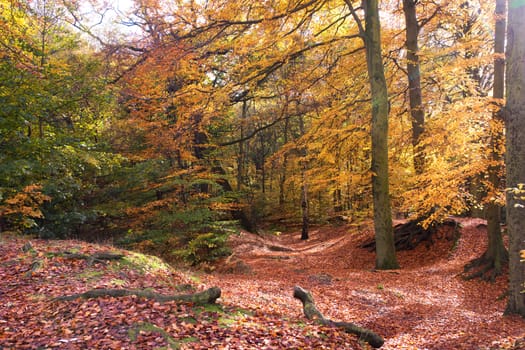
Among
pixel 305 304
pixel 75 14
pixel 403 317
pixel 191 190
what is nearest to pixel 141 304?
pixel 305 304

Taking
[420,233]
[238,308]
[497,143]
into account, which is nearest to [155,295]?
[238,308]

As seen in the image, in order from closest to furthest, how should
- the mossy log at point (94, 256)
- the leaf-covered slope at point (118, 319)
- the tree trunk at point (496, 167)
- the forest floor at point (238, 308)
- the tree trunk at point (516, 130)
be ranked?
1. the leaf-covered slope at point (118, 319)
2. the forest floor at point (238, 308)
3. the tree trunk at point (516, 130)
4. the mossy log at point (94, 256)
5. the tree trunk at point (496, 167)

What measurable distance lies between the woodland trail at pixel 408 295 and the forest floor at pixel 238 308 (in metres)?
0.03

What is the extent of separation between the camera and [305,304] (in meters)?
5.91

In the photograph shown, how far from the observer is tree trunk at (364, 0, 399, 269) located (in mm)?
10555

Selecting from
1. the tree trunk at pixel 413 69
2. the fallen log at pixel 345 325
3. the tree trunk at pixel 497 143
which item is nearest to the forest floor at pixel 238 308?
the fallen log at pixel 345 325

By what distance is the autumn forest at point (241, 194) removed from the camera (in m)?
5.18

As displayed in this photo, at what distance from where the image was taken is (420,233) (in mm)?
13570

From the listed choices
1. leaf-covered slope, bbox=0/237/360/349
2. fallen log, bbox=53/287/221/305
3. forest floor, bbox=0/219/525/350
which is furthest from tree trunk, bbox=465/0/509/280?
fallen log, bbox=53/287/221/305

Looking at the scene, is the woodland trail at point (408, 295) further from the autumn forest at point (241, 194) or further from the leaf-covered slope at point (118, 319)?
the leaf-covered slope at point (118, 319)

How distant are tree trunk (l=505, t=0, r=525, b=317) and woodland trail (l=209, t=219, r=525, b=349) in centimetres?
104

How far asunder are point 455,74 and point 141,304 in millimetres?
9587

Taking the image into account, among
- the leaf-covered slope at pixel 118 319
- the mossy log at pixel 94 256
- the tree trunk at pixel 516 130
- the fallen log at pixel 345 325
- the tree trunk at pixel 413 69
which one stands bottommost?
the fallen log at pixel 345 325

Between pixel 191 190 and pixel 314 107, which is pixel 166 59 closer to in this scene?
pixel 191 190
